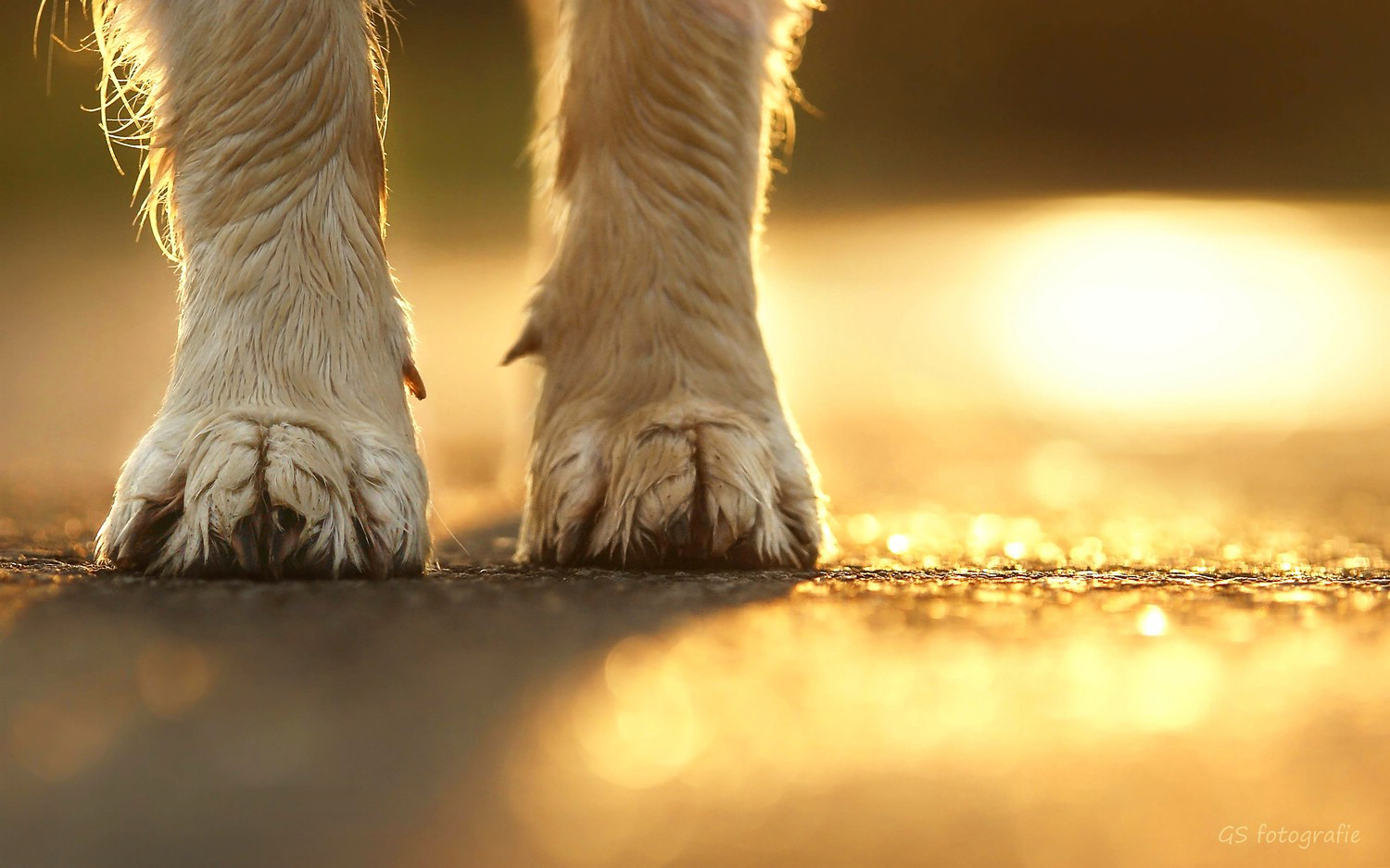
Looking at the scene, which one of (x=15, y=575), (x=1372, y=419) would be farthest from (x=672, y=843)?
(x=1372, y=419)

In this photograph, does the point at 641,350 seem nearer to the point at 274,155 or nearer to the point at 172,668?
the point at 274,155

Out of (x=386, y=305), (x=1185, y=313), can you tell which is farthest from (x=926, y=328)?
(x=386, y=305)

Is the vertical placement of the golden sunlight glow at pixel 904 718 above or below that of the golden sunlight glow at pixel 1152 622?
below

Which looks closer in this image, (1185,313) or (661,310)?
(661,310)

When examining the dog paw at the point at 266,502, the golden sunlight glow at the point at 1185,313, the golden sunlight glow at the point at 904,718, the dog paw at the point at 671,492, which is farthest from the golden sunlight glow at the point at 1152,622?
the golden sunlight glow at the point at 1185,313

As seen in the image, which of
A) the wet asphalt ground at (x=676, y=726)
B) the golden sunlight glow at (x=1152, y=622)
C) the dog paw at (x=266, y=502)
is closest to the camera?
the wet asphalt ground at (x=676, y=726)

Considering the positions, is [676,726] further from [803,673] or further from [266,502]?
[266,502]

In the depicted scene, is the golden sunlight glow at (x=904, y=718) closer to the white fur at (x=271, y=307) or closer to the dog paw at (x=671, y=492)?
the dog paw at (x=671, y=492)
